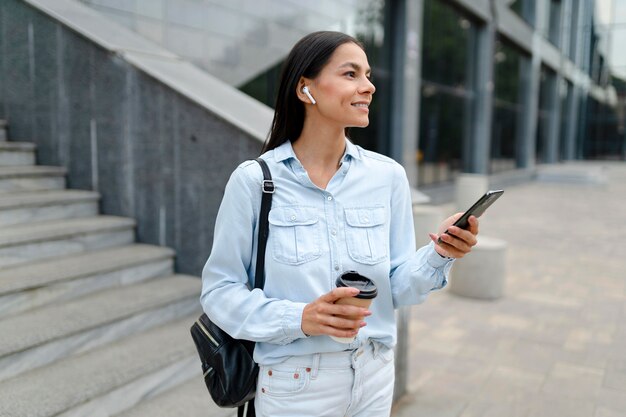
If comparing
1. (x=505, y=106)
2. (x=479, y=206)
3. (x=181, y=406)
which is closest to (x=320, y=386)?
(x=479, y=206)

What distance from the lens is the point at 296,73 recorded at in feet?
5.94

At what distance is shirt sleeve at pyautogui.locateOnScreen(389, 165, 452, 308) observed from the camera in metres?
1.82

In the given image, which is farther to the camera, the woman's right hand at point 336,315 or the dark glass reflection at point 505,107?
the dark glass reflection at point 505,107

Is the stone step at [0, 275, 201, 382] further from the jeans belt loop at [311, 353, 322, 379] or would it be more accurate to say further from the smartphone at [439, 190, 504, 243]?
the smartphone at [439, 190, 504, 243]

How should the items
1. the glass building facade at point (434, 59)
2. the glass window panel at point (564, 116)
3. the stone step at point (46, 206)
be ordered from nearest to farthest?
the stone step at point (46, 206)
the glass building facade at point (434, 59)
the glass window panel at point (564, 116)

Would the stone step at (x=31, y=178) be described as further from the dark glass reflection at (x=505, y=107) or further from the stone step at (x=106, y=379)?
the dark glass reflection at (x=505, y=107)

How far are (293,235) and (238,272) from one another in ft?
0.70

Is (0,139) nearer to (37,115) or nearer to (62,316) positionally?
(37,115)

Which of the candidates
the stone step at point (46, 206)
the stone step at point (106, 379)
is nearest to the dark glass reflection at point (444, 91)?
the stone step at point (46, 206)

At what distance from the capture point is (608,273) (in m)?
8.03

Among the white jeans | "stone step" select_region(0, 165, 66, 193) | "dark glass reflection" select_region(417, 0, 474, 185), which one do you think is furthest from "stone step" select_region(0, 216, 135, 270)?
"dark glass reflection" select_region(417, 0, 474, 185)

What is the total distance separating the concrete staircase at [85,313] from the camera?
122 inches

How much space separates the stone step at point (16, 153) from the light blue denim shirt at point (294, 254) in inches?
175

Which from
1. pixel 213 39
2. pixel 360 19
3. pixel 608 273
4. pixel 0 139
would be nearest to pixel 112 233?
pixel 0 139
